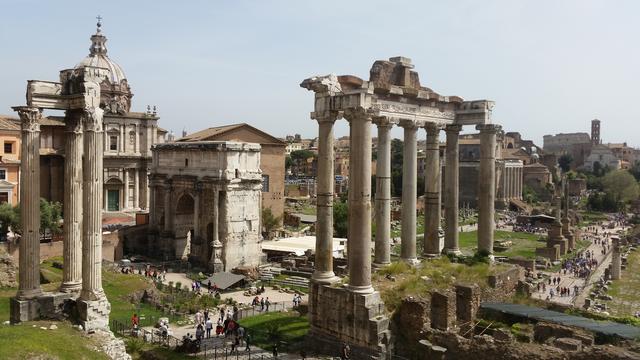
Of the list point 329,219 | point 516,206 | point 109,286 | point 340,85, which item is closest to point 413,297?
point 329,219

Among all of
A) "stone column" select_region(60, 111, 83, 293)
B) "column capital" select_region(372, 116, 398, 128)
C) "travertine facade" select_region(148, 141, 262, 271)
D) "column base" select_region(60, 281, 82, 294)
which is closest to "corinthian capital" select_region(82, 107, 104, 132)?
"stone column" select_region(60, 111, 83, 293)

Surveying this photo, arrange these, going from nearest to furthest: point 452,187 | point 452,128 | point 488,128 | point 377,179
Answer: point 377,179 → point 488,128 → point 452,128 → point 452,187

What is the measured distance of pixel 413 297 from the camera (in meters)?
15.5

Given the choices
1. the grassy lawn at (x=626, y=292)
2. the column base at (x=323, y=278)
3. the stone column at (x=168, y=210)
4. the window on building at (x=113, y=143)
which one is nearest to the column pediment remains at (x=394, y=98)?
the column base at (x=323, y=278)

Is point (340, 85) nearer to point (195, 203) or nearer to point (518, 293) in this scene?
point (518, 293)

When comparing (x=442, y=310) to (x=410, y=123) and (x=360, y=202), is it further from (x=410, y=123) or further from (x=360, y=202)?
(x=410, y=123)

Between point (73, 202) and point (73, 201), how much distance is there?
0.03 meters

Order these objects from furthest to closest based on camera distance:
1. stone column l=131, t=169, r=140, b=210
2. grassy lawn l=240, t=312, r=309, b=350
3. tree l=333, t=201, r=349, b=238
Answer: tree l=333, t=201, r=349, b=238 → stone column l=131, t=169, r=140, b=210 → grassy lawn l=240, t=312, r=309, b=350

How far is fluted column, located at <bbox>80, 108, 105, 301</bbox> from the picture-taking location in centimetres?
1492

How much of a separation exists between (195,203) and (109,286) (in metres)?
10.5

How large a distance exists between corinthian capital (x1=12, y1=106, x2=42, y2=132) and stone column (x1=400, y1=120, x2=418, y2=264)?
1119 cm

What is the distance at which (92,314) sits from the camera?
587 inches

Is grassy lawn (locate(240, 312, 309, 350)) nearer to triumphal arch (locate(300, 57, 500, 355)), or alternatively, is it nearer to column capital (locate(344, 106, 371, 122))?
triumphal arch (locate(300, 57, 500, 355))

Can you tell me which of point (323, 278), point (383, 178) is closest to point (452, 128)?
point (383, 178)
